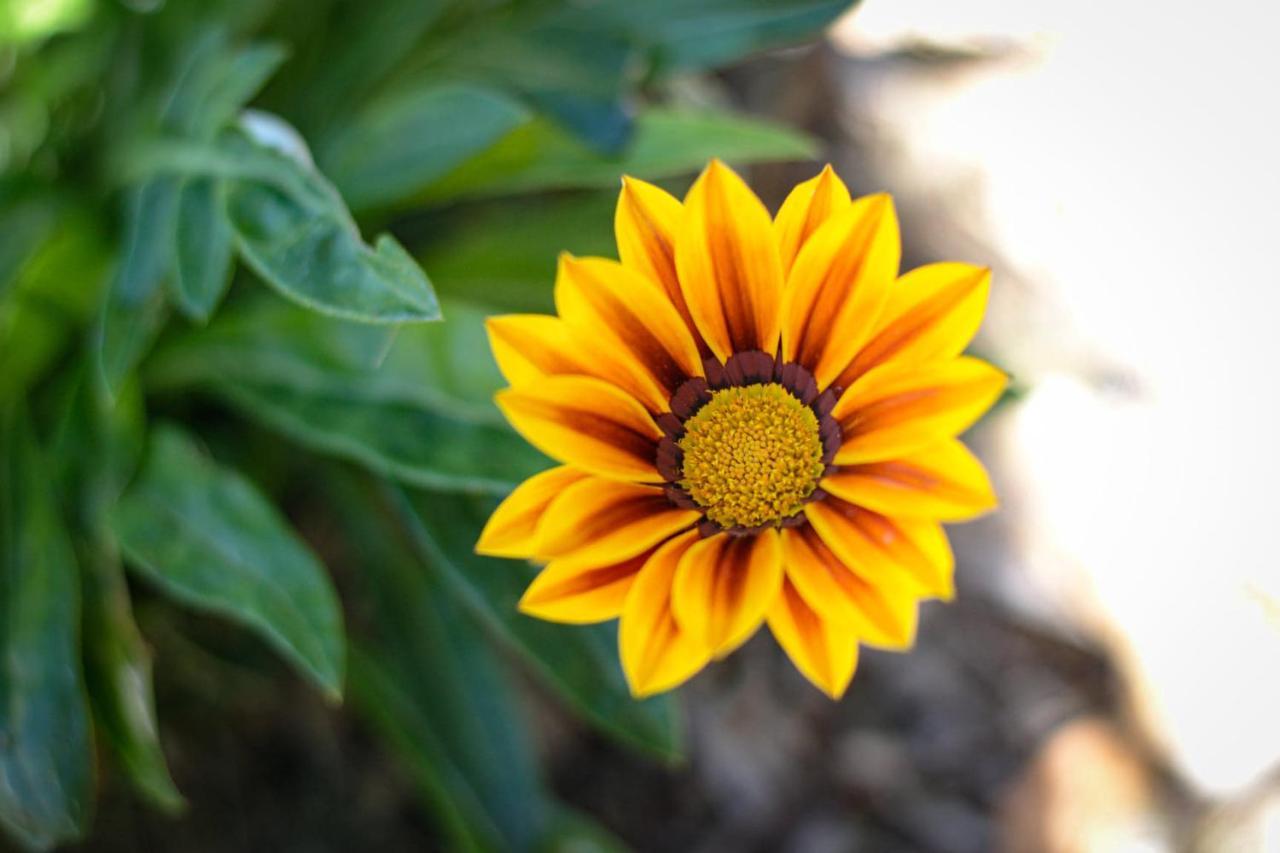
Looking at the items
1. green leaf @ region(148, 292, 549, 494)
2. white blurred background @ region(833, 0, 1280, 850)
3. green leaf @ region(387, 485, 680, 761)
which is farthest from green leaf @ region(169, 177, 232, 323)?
white blurred background @ region(833, 0, 1280, 850)

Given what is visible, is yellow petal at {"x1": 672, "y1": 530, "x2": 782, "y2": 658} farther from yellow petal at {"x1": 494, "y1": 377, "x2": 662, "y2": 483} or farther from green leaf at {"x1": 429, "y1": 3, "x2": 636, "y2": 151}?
green leaf at {"x1": 429, "y1": 3, "x2": 636, "y2": 151}

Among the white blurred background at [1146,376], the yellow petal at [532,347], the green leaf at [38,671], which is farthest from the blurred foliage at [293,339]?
the white blurred background at [1146,376]

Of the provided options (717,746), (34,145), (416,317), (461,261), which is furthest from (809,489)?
(717,746)

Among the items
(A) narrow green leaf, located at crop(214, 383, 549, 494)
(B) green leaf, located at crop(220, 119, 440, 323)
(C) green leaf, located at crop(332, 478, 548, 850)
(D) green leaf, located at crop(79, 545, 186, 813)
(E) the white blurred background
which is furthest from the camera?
(E) the white blurred background

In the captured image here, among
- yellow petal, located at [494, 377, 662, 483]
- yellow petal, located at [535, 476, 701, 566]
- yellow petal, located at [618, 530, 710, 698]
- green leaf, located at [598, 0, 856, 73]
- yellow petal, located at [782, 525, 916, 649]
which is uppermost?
yellow petal, located at [494, 377, 662, 483]

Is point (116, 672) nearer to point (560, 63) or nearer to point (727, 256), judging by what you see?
point (560, 63)

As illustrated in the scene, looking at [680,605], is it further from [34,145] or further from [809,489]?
[34,145]
